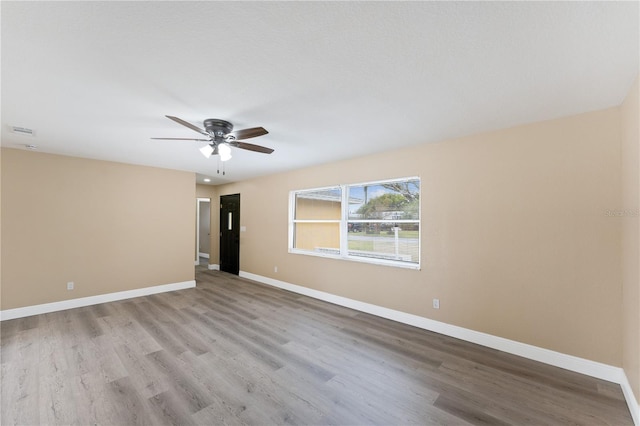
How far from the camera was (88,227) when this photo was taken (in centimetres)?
451

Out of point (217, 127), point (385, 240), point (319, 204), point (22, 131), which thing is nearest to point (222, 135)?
point (217, 127)

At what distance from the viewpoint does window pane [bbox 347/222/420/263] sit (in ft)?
12.4

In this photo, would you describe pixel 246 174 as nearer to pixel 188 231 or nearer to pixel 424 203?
pixel 188 231

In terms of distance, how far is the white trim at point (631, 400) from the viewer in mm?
1877

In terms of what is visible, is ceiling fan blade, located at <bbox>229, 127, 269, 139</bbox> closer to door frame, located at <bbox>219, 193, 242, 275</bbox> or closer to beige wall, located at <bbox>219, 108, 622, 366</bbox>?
beige wall, located at <bbox>219, 108, 622, 366</bbox>

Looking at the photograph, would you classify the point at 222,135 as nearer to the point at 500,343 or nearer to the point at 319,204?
the point at 319,204

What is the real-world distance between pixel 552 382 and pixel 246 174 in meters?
5.83

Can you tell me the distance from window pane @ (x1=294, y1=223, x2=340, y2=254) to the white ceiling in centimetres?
239

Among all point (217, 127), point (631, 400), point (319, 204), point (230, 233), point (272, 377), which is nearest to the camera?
point (631, 400)

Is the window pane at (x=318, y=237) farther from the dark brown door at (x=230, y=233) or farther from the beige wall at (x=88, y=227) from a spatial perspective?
the beige wall at (x=88, y=227)

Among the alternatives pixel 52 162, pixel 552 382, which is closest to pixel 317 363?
pixel 552 382

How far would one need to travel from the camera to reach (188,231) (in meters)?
5.74

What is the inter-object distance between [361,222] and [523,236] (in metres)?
2.21

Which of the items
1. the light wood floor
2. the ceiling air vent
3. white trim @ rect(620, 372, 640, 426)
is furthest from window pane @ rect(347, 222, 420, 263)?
the ceiling air vent
